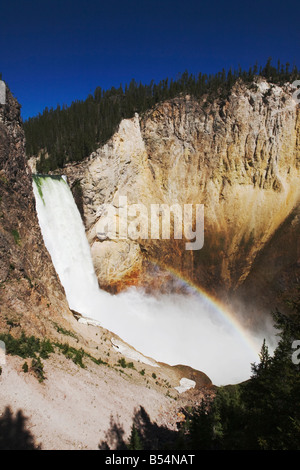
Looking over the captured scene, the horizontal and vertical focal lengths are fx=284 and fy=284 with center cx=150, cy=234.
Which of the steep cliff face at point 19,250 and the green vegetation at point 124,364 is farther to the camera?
the green vegetation at point 124,364

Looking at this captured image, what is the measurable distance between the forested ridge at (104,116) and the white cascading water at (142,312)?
419 cm

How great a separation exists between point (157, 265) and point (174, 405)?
19.1 m

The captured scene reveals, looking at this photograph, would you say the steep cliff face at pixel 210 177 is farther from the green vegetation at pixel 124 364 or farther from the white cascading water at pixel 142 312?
the green vegetation at pixel 124 364

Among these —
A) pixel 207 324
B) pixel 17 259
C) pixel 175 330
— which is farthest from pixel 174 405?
pixel 207 324

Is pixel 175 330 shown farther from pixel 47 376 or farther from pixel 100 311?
pixel 47 376

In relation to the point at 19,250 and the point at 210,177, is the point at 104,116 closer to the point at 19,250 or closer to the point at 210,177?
the point at 210,177

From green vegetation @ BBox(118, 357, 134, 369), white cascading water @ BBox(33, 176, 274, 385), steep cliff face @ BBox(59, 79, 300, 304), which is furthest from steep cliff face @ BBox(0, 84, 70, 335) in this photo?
steep cliff face @ BBox(59, 79, 300, 304)

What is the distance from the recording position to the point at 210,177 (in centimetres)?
3306

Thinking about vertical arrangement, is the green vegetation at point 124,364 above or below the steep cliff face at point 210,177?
below

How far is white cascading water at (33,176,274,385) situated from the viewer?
971 inches

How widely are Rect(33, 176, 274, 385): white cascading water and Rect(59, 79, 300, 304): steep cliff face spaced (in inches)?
81.4

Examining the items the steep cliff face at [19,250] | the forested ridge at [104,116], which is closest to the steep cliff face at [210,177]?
the forested ridge at [104,116]

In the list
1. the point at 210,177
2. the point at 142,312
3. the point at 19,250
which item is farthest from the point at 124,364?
the point at 210,177

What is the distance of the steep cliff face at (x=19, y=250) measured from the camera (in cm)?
1298
